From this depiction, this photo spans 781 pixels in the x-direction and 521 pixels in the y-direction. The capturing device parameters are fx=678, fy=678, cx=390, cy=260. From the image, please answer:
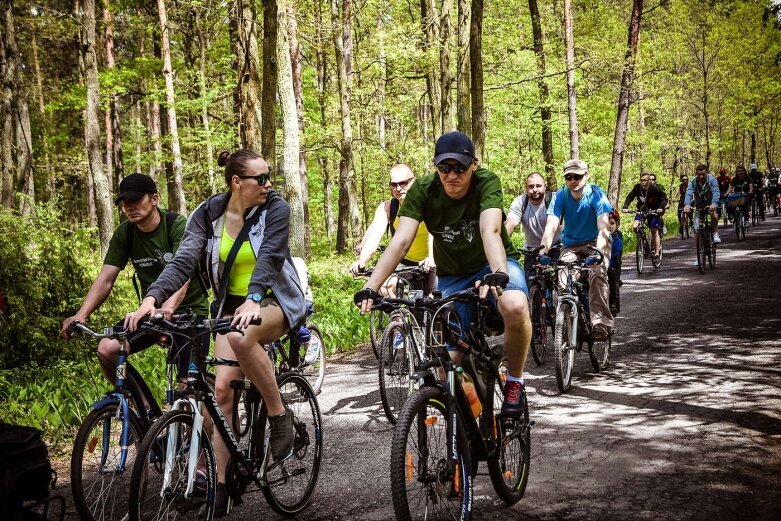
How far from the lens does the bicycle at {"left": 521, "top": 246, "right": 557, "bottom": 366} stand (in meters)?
8.90

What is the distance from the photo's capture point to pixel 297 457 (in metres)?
4.70

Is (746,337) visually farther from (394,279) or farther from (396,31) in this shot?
(396,31)

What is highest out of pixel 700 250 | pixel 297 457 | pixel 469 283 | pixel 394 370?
pixel 469 283

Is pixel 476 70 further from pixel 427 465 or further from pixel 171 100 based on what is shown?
pixel 427 465

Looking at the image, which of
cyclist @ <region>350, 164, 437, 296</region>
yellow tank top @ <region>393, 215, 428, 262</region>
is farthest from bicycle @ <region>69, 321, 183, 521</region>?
yellow tank top @ <region>393, 215, 428, 262</region>

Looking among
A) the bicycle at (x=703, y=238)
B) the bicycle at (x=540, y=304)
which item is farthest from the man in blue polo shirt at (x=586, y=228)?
the bicycle at (x=703, y=238)

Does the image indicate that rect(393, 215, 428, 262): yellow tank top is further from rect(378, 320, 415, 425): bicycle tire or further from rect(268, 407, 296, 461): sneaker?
rect(268, 407, 296, 461): sneaker

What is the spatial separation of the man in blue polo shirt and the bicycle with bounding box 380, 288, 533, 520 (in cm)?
394

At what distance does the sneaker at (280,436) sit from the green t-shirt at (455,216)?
4.88 feet

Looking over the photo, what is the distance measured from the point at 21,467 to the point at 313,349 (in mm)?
4725

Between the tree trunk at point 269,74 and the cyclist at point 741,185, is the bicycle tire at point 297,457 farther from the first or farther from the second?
the cyclist at point 741,185

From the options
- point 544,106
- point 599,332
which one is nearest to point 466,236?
point 599,332

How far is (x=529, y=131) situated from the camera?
26.9m

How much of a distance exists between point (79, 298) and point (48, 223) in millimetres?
1254
